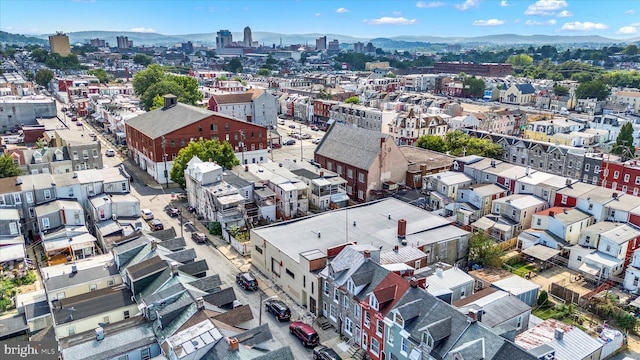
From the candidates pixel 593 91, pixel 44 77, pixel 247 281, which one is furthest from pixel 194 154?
pixel 593 91

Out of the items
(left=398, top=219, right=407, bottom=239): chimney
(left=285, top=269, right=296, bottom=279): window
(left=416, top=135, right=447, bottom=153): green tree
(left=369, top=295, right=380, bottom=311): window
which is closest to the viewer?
(left=369, top=295, right=380, bottom=311): window

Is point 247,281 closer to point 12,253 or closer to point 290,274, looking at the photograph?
point 290,274

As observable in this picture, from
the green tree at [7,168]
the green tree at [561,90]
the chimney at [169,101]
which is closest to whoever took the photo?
the green tree at [7,168]

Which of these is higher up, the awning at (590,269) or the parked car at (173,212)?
the parked car at (173,212)

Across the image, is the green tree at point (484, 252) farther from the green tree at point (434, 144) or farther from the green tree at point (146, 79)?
the green tree at point (146, 79)

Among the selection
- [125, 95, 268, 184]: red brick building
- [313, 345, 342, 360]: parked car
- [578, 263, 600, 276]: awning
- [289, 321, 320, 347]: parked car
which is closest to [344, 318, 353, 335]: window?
[313, 345, 342, 360]: parked car

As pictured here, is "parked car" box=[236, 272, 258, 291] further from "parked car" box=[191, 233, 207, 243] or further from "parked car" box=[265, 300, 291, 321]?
"parked car" box=[191, 233, 207, 243]

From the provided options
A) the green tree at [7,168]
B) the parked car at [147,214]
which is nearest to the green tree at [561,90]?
the parked car at [147,214]
